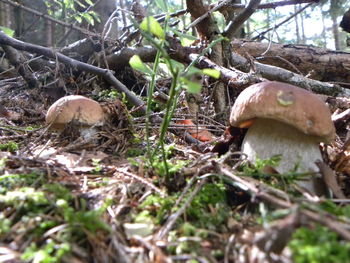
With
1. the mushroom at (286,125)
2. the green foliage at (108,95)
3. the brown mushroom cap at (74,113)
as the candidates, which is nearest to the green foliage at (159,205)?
the mushroom at (286,125)

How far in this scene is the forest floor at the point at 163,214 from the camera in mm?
885

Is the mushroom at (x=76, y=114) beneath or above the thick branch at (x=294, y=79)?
above

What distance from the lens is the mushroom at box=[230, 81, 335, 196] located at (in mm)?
1453

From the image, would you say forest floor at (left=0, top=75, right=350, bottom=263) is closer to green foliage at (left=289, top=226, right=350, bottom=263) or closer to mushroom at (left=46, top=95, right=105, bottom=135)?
green foliage at (left=289, top=226, right=350, bottom=263)

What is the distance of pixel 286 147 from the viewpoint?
1606mm

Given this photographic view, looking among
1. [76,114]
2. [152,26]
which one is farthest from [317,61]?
[152,26]

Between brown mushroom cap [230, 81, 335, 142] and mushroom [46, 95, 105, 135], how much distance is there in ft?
4.09

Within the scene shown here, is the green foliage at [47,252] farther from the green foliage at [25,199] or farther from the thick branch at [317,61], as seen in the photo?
the thick branch at [317,61]

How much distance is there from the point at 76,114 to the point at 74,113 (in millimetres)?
16

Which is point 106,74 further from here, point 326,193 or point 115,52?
point 326,193

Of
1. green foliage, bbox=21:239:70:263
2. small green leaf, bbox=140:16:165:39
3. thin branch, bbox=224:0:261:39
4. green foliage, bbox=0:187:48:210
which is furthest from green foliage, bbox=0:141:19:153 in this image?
thin branch, bbox=224:0:261:39

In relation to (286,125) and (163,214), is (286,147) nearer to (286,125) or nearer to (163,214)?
(286,125)

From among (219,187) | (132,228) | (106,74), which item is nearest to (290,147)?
(219,187)

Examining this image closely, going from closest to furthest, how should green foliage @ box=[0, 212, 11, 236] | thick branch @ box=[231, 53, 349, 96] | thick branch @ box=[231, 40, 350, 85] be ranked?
green foliage @ box=[0, 212, 11, 236] < thick branch @ box=[231, 53, 349, 96] < thick branch @ box=[231, 40, 350, 85]
